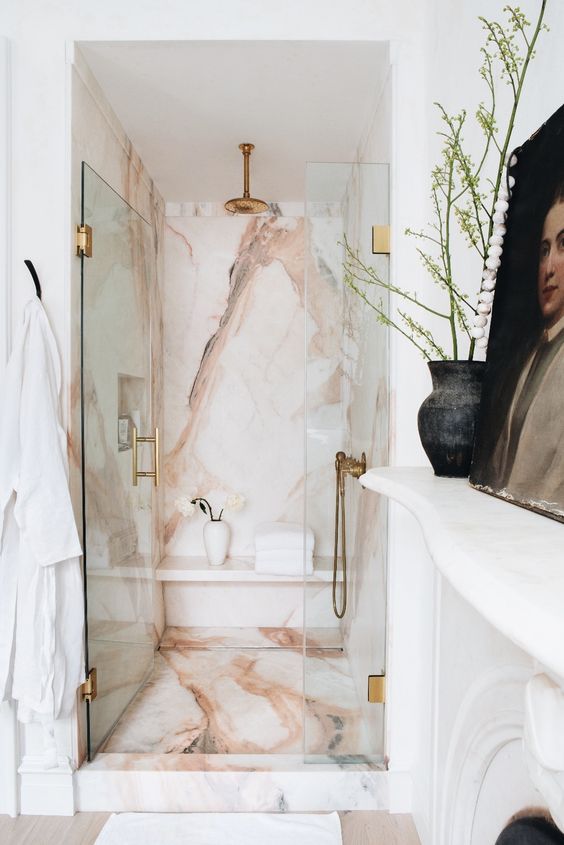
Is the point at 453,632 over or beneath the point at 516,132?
beneath

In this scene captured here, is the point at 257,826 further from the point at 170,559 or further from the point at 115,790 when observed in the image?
the point at 170,559

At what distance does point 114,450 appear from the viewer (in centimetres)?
229

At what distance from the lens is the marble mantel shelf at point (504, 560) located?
400mm

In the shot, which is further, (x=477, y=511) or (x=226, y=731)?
(x=226, y=731)

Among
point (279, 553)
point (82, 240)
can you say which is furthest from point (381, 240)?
point (279, 553)

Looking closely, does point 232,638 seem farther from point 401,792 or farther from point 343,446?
point 343,446

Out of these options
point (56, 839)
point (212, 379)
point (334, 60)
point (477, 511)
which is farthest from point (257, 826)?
point (334, 60)

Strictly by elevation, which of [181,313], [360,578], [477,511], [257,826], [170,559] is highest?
[181,313]

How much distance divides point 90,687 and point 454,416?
1543mm

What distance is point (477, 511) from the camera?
0.77 m

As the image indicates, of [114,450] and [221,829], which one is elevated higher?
[114,450]

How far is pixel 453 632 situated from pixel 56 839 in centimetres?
131

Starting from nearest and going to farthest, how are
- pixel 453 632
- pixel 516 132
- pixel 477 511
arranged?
1. pixel 477 511
2. pixel 516 132
3. pixel 453 632

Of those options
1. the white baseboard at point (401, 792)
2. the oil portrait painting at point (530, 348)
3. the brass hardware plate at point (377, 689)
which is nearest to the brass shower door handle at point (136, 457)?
the brass hardware plate at point (377, 689)
